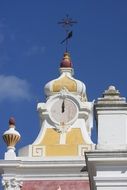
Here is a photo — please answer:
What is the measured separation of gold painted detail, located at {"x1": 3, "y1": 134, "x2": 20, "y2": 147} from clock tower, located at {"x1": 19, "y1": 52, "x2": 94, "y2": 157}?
522 millimetres

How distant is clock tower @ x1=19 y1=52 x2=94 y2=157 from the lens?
2617 centimetres

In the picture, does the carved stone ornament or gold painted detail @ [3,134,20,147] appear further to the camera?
gold painted detail @ [3,134,20,147]

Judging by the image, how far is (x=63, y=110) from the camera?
91.0ft

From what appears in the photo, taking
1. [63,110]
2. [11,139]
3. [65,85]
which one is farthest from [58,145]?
[65,85]

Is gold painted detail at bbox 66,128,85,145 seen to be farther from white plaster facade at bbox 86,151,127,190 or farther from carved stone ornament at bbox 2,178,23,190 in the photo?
white plaster facade at bbox 86,151,127,190

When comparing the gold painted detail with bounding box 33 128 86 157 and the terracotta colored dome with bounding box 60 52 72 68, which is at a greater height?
the terracotta colored dome with bounding box 60 52 72 68

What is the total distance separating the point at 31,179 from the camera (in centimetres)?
2531

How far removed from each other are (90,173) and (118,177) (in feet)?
1.63

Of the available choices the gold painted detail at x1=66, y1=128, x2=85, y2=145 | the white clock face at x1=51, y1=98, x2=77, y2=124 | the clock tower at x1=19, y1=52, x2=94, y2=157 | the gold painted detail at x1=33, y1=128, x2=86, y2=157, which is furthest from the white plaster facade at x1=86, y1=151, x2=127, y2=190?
the white clock face at x1=51, y1=98, x2=77, y2=124

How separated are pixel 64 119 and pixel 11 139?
7.76ft

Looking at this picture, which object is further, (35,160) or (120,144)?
(35,160)

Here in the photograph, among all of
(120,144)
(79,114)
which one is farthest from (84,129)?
(120,144)

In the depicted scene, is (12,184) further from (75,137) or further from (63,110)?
(63,110)

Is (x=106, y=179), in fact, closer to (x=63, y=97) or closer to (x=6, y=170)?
(x=6, y=170)
